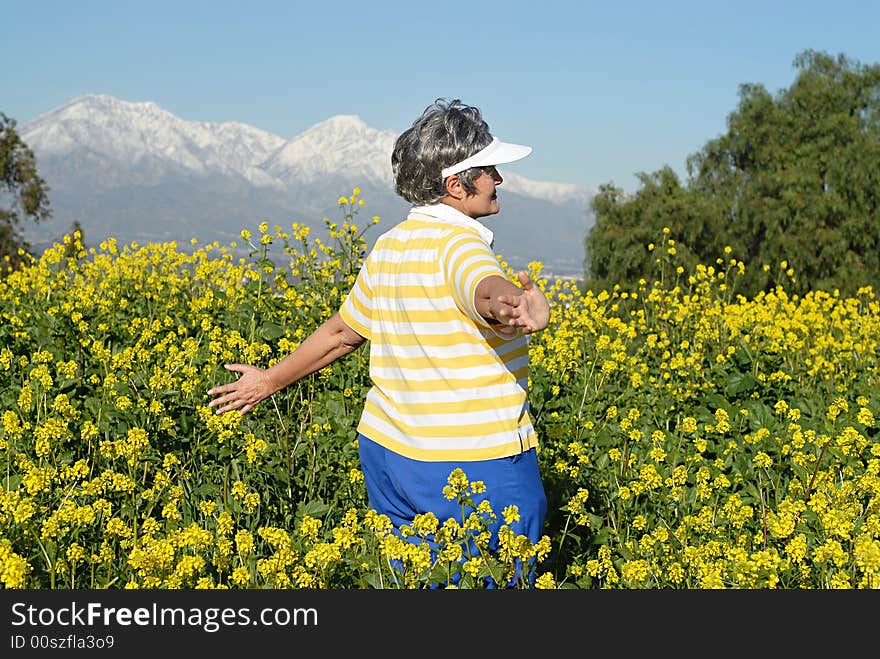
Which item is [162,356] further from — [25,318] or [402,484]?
[402,484]

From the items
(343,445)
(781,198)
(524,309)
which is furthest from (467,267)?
(781,198)

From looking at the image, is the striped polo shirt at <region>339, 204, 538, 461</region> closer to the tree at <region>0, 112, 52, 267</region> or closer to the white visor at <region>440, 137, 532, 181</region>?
the white visor at <region>440, 137, 532, 181</region>

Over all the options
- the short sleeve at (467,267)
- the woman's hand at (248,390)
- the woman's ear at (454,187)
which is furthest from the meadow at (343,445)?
the woman's ear at (454,187)

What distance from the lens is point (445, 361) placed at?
8.92ft

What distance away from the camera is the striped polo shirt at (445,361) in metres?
2.69

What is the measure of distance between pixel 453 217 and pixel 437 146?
0.21 m

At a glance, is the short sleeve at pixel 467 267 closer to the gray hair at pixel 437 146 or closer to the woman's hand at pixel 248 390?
the gray hair at pixel 437 146

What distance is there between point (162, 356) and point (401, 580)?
369 cm

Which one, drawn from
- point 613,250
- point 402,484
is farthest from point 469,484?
point 613,250

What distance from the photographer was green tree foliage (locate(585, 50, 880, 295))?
105 ft

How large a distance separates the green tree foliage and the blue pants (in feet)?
93.5

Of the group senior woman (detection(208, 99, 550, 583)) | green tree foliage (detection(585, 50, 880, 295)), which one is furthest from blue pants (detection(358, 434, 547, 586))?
green tree foliage (detection(585, 50, 880, 295))

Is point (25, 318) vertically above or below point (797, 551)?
above

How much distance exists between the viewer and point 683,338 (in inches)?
303
